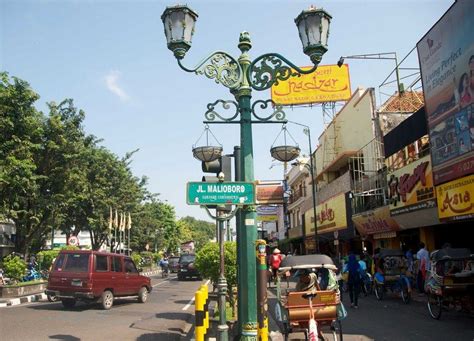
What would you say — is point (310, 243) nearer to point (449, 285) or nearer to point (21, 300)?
point (21, 300)

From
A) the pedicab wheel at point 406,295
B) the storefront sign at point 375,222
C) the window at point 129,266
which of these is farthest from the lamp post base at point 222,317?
the storefront sign at point 375,222

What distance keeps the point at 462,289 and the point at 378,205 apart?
11.9m

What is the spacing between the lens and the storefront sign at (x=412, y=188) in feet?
55.2

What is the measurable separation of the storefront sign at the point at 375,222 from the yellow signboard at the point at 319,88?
53.5 ft

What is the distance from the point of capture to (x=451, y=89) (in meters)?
13.4

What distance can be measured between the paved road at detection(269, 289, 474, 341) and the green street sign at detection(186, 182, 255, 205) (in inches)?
176

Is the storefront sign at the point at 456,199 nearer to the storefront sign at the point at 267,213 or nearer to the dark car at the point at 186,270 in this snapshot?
the dark car at the point at 186,270

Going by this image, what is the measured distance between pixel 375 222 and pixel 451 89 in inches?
425

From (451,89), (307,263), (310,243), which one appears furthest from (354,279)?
(310,243)

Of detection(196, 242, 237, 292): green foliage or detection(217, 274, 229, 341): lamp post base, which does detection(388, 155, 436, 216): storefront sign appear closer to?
detection(196, 242, 237, 292): green foliage

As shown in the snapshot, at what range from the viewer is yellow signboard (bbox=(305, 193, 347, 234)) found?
1135 inches

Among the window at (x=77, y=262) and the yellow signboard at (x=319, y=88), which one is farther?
the yellow signboard at (x=319, y=88)

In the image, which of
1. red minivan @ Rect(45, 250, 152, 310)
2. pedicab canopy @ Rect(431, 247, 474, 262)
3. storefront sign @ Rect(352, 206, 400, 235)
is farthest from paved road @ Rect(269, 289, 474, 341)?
storefront sign @ Rect(352, 206, 400, 235)

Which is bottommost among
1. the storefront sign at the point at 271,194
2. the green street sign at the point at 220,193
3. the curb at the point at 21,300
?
the curb at the point at 21,300
